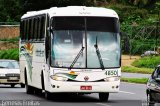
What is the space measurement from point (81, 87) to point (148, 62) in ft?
95.2

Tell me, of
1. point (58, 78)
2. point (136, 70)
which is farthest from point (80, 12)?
point (136, 70)

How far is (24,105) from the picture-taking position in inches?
857

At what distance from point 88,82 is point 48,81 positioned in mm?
1491

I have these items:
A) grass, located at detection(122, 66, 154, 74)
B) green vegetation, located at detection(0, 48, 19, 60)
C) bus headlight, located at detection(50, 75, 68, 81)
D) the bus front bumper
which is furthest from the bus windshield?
green vegetation, located at detection(0, 48, 19, 60)

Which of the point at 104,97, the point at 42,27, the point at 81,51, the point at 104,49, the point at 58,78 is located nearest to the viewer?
the point at 58,78

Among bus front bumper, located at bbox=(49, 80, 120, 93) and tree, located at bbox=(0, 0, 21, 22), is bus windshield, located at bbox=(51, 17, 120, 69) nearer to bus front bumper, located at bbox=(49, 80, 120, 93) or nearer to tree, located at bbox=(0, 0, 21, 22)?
bus front bumper, located at bbox=(49, 80, 120, 93)

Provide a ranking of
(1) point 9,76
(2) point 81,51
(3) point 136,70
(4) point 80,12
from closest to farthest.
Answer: (2) point 81,51, (4) point 80,12, (1) point 9,76, (3) point 136,70

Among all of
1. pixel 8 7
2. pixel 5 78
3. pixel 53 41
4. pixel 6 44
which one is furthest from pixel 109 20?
pixel 8 7

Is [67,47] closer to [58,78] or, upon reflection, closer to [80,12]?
[58,78]

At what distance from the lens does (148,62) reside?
52.0 m

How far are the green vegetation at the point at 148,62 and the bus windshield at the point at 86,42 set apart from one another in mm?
26763

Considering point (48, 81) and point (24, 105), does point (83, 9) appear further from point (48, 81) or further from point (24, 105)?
point (24, 105)

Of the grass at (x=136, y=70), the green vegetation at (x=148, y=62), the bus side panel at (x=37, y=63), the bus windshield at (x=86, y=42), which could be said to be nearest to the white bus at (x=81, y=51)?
the bus windshield at (x=86, y=42)

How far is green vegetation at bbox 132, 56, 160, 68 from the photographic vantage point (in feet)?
168
